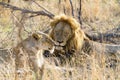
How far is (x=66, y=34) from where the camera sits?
6.55 m

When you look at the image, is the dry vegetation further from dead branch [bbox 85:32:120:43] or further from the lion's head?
the lion's head

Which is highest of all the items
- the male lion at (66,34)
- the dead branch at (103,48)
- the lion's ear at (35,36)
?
the lion's ear at (35,36)

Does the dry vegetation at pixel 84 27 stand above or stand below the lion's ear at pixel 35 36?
below

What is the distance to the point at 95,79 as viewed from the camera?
486 centimetres

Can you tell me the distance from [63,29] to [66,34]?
0.28 ft

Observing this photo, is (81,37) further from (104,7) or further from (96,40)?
(104,7)

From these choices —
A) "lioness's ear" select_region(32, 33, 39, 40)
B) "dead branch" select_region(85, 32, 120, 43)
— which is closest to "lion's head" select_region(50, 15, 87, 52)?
"dead branch" select_region(85, 32, 120, 43)

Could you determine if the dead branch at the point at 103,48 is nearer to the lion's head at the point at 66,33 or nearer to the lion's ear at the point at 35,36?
the lion's head at the point at 66,33

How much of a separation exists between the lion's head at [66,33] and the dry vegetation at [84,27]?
0.37 meters

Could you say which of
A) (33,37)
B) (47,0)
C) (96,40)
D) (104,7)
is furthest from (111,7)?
(33,37)

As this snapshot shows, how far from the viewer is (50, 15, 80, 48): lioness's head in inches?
256

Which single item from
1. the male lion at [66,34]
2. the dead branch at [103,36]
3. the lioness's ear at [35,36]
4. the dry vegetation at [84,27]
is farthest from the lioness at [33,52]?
the dead branch at [103,36]

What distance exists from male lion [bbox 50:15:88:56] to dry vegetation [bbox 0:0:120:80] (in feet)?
1.14

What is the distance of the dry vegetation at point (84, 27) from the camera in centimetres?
506
